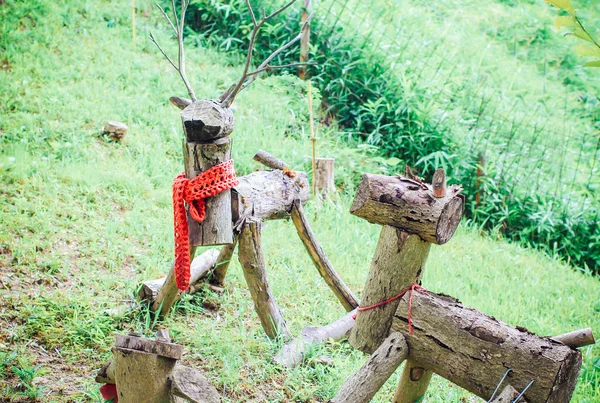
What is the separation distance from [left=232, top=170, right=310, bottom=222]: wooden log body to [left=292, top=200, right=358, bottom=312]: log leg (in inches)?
2.7

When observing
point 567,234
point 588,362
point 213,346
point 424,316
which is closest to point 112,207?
point 213,346

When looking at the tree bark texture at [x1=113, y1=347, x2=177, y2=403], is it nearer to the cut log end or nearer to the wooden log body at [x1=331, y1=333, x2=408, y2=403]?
the wooden log body at [x1=331, y1=333, x2=408, y2=403]

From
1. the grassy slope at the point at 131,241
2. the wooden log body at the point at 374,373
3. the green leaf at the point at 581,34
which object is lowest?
the grassy slope at the point at 131,241

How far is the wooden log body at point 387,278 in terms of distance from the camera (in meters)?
2.53

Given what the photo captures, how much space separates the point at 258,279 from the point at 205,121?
1.03 meters

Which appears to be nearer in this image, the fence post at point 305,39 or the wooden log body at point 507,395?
the wooden log body at point 507,395

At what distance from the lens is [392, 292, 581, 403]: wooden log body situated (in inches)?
85.1

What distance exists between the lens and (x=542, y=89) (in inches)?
324

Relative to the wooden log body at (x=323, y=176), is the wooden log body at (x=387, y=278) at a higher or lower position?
higher

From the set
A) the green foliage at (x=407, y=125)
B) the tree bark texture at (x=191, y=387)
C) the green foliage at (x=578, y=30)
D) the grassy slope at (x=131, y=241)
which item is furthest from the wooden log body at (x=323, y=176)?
the green foliage at (x=578, y=30)

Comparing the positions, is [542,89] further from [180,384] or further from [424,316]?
[180,384]

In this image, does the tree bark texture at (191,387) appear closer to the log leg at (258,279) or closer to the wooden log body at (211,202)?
the wooden log body at (211,202)

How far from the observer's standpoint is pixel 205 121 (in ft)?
9.52

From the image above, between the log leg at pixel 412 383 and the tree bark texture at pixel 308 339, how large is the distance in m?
0.84
